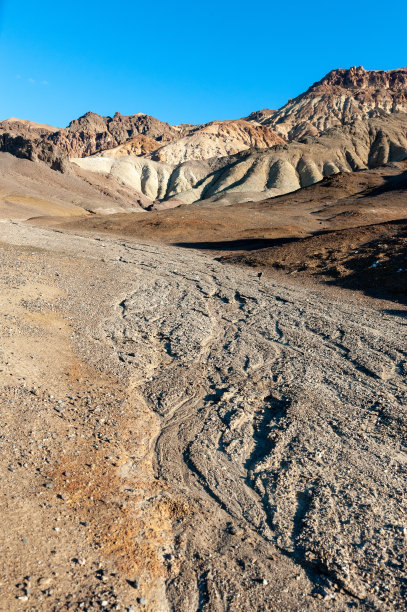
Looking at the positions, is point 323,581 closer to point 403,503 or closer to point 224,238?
point 403,503

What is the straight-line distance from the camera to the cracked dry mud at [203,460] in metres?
4.10

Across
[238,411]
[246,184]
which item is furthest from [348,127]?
[238,411]

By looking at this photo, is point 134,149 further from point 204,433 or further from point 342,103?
point 204,433

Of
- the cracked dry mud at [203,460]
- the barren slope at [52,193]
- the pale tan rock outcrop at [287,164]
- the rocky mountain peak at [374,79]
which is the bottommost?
the cracked dry mud at [203,460]

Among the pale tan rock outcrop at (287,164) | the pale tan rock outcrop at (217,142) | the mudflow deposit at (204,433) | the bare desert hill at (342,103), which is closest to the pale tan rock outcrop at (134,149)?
the pale tan rock outcrop at (217,142)

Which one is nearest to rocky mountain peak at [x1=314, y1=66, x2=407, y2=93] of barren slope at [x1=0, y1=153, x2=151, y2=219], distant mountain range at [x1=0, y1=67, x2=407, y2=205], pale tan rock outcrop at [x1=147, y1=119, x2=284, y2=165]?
distant mountain range at [x1=0, y1=67, x2=407, y2=205]

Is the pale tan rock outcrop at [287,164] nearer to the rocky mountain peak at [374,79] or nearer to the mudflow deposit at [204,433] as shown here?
the mudflow deposit at [204,433]

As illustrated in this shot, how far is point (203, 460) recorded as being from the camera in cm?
600

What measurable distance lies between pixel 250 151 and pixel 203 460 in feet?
342

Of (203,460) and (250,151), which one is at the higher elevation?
(250,151)

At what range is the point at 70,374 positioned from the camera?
26.5ft

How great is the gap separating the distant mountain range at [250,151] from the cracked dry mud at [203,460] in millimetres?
69036

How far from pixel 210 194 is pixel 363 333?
88.0m

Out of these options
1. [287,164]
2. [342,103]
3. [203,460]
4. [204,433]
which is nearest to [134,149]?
[287,164]
